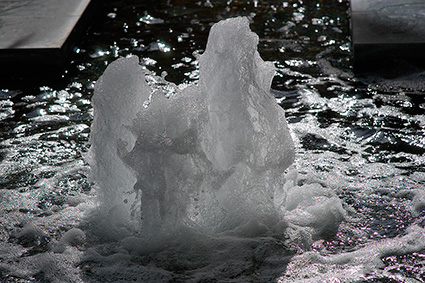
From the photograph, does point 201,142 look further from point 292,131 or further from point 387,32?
point 387,32

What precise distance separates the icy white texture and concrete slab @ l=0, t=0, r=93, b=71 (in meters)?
2.69

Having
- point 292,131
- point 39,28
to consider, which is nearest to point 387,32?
point 292,131

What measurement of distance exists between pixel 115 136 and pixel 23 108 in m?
2.11

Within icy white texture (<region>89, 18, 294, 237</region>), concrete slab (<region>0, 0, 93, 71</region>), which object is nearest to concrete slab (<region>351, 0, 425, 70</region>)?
icy white texture (<region>89, 18, 294, 237</region>)

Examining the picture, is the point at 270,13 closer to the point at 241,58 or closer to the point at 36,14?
the point at 36,14

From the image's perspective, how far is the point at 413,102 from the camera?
5363 millimetres

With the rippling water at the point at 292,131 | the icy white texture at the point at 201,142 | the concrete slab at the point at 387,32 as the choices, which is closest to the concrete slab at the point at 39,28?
the rippling water at the point at 292,131

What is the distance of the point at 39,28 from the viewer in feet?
22.0

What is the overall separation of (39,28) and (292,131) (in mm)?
3406

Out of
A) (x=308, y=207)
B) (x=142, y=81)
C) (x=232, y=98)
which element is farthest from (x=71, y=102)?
(x=308, y=207)

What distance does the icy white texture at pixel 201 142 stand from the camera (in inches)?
136

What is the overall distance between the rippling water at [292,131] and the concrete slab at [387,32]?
17 cm

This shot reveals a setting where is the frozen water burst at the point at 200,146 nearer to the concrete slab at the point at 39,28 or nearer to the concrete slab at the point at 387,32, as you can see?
the concrete slab at the point at 387,32

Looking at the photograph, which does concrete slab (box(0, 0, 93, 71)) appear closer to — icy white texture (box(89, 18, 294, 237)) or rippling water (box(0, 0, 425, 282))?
rippling water (box(0, 0, 425, 282))
